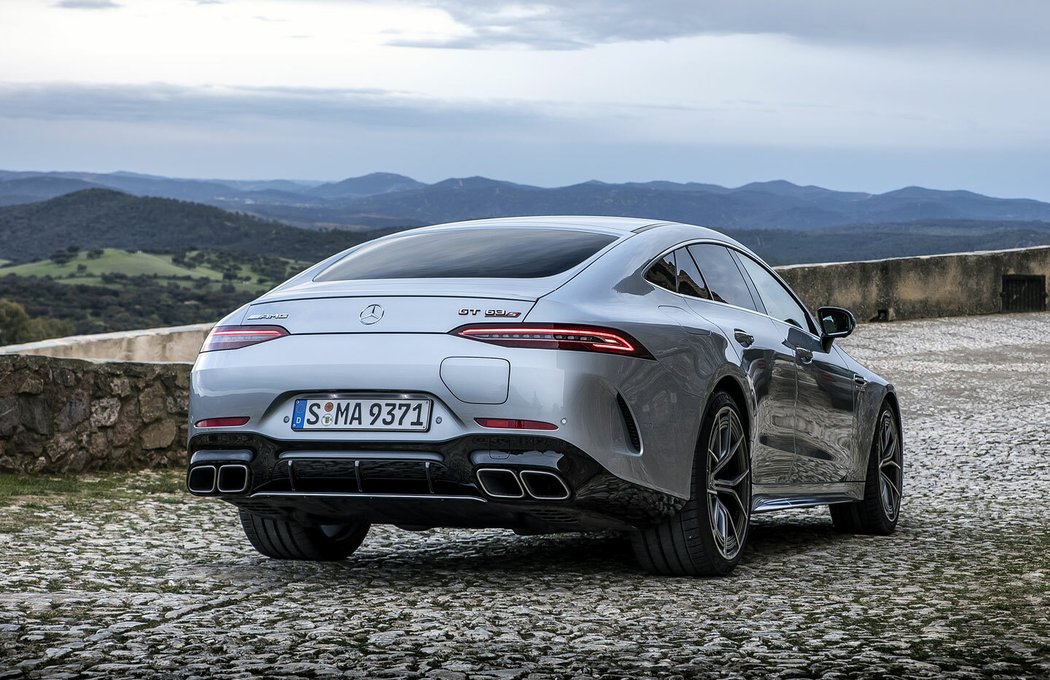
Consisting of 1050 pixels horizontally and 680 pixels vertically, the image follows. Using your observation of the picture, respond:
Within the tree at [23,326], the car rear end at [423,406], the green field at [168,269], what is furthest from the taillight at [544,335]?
the green field at [168,269]

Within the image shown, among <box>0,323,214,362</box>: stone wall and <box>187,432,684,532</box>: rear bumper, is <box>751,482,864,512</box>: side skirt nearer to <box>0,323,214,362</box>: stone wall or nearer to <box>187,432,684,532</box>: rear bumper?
<box>187,432,684,532</box>: rear bumper

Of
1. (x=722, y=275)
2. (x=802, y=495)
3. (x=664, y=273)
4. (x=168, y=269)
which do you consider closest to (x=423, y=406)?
(x=664, y=273)

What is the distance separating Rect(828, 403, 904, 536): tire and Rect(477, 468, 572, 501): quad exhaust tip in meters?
3.01

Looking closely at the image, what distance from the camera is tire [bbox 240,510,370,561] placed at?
638cm

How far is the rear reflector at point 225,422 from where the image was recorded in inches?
219

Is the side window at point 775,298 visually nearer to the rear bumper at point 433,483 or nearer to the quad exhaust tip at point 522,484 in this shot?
the rear bumper at point 433,483

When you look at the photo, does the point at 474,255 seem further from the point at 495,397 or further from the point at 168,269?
the point at 168,269

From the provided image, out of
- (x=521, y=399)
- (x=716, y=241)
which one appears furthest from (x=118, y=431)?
(x=521, y=399)

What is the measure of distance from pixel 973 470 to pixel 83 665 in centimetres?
788

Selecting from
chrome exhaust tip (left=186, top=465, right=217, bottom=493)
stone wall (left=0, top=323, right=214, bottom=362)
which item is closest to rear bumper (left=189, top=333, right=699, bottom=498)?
chrome exhaust tip (left=186, top=465, right=217, bottom=493)

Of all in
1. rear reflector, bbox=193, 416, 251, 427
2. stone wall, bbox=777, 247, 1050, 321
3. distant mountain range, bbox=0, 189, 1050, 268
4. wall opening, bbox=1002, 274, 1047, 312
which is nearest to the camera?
rear reflector, bbox=193, 416, 251, 427

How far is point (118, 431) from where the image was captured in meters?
10.2

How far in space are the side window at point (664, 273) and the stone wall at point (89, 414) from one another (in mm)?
5071

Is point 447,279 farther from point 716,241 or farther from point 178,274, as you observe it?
point 178,274
